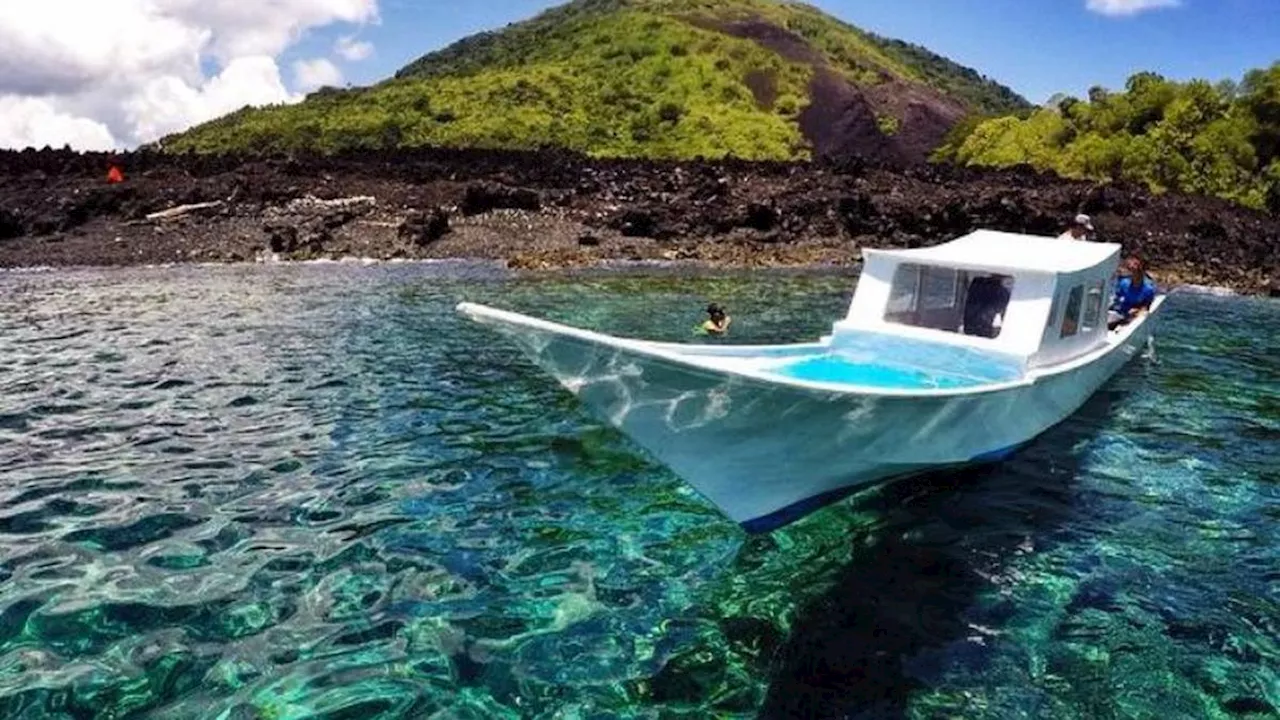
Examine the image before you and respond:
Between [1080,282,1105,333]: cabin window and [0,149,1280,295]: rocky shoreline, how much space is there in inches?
991

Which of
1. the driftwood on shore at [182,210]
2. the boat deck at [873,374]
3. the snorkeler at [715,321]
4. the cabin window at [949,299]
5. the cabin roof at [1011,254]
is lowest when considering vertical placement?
the snorkeler at [715,321]

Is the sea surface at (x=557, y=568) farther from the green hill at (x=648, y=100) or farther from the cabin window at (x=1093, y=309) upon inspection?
the green hill at (x=648, y=100)

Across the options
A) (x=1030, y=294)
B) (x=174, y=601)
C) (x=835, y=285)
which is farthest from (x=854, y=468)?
(x=835, y=285)

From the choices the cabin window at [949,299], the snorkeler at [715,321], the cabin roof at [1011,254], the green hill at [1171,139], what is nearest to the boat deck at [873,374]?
the cabin window at [949,299]

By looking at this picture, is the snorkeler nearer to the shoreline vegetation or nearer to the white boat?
the white boat

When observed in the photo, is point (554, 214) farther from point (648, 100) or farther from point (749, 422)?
point (648, 100)

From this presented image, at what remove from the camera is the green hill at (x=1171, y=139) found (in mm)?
60125

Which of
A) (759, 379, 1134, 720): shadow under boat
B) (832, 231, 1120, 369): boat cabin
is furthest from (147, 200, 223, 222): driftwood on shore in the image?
(759, 379, 1134, 720): shadow under boat

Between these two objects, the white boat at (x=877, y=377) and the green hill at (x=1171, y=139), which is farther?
the green hill at (x=1171, y=139)

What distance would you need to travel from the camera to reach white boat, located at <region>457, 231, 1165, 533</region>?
345 inches

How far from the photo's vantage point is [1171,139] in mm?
63625

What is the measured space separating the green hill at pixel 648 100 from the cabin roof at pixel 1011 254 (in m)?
63.3

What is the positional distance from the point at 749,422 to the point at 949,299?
6.79 m

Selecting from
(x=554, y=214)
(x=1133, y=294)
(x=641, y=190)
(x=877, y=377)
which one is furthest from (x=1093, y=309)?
(x=641, y=190)
